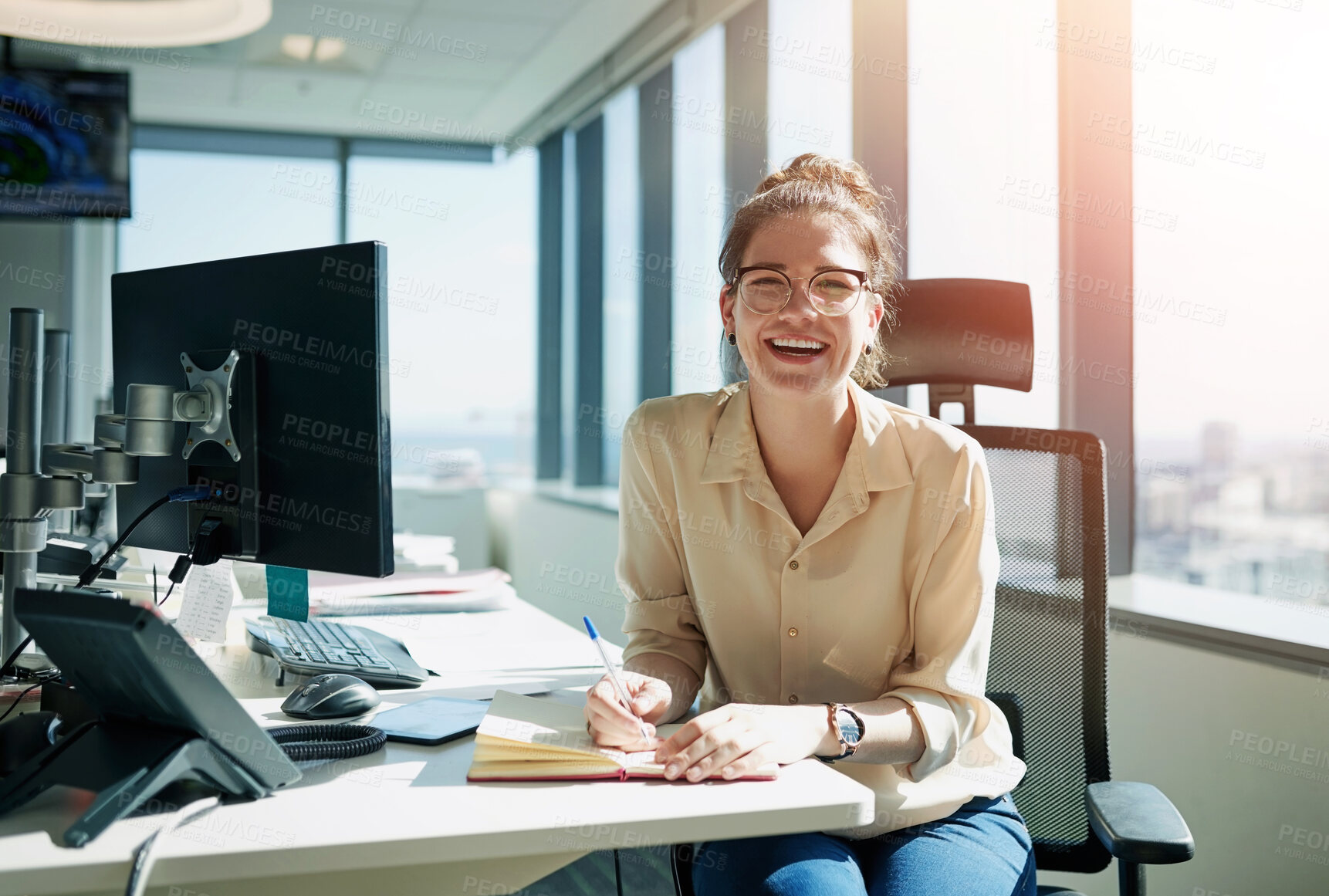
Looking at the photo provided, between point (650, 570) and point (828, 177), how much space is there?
26.2 inches

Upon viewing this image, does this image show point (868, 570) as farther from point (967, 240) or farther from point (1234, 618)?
point (967, 240)

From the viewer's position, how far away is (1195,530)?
82.7 inches

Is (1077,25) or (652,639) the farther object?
(1077,25)

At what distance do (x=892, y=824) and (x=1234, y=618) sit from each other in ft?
3.04

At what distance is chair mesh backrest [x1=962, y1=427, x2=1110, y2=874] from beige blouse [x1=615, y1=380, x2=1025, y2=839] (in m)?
0.13

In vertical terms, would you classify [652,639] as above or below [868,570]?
below

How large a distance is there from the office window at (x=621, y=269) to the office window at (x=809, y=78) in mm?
1243

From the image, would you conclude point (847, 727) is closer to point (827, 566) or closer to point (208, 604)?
point (827, 566)

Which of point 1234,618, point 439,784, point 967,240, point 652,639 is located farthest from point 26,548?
point 967,240

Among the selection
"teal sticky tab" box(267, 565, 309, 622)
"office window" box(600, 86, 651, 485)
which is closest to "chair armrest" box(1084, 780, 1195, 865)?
"teal sticky tab" box(267, 565, 309, 622)

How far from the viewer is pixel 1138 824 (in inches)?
43.9

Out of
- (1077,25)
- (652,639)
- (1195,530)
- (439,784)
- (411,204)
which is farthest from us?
(411,204)

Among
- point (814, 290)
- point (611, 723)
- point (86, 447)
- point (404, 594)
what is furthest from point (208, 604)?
point (814, 290)

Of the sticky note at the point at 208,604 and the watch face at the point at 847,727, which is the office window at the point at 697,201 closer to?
the sticky note at the point at 208,604
